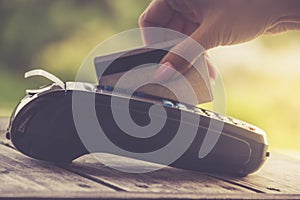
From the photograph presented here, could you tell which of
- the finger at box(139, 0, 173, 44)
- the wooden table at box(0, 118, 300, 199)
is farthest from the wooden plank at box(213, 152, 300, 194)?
A: the finger at box(139, 0, 173, 44)

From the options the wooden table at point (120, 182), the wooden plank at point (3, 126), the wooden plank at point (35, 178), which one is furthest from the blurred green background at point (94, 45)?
the wooden plank at point (35, 178)

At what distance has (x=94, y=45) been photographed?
1679mm

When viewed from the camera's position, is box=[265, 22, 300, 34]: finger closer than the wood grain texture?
No

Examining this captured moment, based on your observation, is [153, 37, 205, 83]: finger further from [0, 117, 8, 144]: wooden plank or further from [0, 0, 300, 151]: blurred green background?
[0, 0, 300, 151]: blurred green background

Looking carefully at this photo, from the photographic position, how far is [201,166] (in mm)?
688

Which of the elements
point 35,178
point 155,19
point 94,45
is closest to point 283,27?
→ point 155,19

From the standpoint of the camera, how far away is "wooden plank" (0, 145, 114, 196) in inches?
20.4

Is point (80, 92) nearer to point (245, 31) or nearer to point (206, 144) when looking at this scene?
point (206, 144)

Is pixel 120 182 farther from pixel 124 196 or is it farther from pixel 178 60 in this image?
pixel 178 60

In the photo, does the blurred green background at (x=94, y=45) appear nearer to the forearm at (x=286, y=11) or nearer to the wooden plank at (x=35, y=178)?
the forearm at (x=286, y=11)

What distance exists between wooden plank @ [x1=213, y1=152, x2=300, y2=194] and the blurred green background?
30.1 inches

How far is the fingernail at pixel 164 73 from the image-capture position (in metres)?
0.71

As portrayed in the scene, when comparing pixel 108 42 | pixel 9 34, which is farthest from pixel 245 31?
pixel 9 34

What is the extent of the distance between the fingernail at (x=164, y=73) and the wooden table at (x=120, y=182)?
10cm
